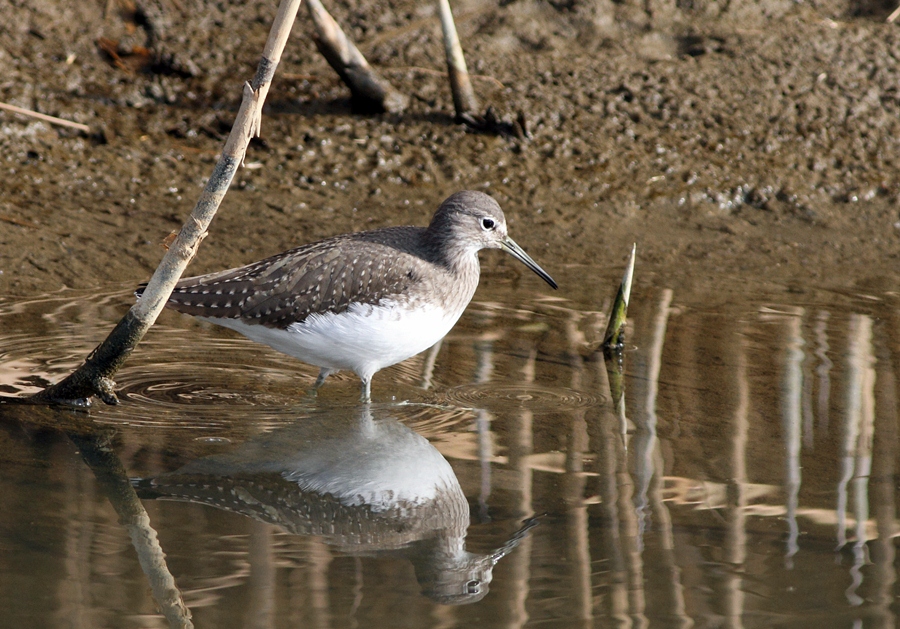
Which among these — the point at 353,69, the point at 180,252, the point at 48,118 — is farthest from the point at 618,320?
the point at 48,118

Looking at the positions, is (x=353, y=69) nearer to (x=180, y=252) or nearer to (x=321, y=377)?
(x=321, y=377)

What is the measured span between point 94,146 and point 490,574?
20.5ft

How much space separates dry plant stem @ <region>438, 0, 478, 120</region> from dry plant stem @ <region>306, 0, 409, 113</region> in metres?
0.54

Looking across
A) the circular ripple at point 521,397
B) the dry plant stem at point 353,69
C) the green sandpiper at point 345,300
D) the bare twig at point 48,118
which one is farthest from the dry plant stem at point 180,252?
the bare twig at point 48,118

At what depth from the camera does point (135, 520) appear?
4145 millimetres

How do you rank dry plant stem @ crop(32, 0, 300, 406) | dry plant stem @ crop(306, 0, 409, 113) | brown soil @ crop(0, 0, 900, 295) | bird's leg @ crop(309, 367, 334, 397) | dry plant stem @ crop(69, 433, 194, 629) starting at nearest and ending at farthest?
dry plant stem @ crop(69, 433, 194, 629)
dry plant stem @ crop(32, 0, 300, 406)
bird's leg @ crop(309, 367, 334, 397)
brown soil @ crop(0, 0, 900, 295)
dry plant stem @ crop(306, 0, 409, 113)

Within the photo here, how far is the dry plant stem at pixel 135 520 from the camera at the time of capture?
3.53m

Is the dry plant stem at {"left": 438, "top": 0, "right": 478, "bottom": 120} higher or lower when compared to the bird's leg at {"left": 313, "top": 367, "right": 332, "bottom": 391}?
higher

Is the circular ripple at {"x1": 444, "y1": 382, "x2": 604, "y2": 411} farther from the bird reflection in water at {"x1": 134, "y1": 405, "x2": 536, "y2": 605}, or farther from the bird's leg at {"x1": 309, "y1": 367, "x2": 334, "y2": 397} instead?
the bird's leg at {"x1": 309, "y1": 367, "x2": 334, "y2": 397}

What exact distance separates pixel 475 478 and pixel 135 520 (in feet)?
4.65

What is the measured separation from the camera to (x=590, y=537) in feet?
13.4

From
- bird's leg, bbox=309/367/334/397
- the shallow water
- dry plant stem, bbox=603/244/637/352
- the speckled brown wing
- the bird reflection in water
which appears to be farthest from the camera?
dry plant stem, bbox=603/244/637/352

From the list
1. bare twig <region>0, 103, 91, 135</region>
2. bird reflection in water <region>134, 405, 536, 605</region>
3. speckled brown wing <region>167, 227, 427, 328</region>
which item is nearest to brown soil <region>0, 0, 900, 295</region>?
bare twig <region>0, 103, 91, 135</region>

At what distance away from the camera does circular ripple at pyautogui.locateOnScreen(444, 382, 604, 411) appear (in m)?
5.56
